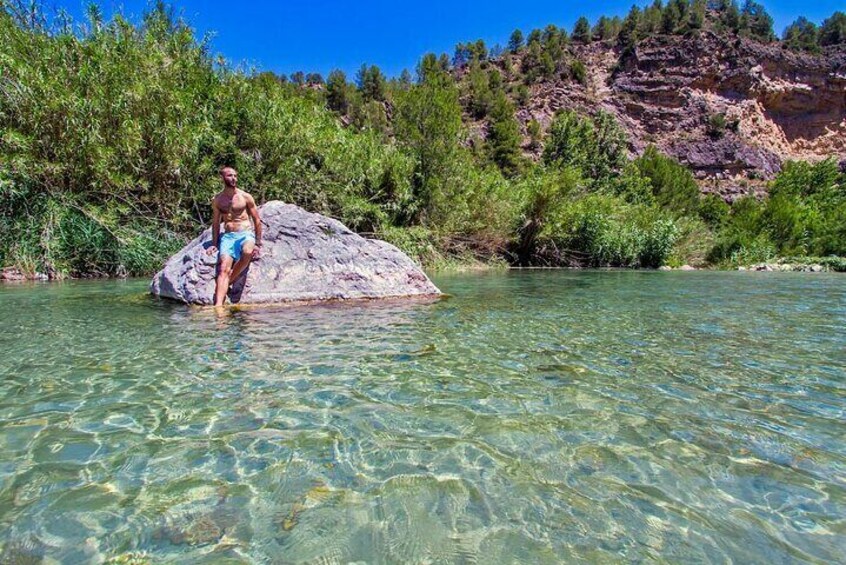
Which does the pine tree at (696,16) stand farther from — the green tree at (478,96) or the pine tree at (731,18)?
the green tree at (478,96)

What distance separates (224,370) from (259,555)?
7.50 feet

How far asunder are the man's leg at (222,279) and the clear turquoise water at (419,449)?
206cm

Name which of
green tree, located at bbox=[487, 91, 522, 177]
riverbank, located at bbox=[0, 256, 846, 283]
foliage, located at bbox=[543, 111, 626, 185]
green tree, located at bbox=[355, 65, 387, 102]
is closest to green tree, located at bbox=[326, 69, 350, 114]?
green tree, located at bbox=[355, 65, 387, 102]

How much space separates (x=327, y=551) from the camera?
162cm

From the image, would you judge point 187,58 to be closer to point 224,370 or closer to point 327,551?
point 224,370

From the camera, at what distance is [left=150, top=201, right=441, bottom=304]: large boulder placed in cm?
729

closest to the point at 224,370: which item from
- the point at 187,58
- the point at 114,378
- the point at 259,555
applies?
the point at 114,378

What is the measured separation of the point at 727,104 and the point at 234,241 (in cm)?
8315

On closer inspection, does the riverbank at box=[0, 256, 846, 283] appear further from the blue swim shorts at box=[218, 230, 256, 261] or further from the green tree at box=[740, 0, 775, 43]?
the green tree at box=[740, 0, 775, 43]

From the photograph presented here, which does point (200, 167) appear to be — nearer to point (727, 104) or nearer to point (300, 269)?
point (300, 269)

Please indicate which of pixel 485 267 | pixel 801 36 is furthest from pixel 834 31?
pixel 485 267

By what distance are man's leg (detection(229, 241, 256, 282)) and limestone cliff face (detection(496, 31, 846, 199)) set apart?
65938 mm

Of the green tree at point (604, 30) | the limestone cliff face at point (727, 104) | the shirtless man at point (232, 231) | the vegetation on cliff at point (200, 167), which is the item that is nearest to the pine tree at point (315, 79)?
the limestone cliff face at point (727, 104)

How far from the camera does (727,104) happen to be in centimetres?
6944
